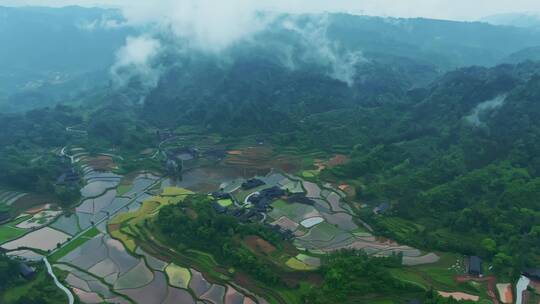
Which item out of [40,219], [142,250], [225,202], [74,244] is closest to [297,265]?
[142,250]

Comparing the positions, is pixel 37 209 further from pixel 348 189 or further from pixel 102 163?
pixel 348 189

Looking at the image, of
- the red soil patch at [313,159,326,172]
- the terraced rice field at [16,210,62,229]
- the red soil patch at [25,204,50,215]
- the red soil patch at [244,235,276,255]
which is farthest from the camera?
the red soil patch at [313,159,326,172]

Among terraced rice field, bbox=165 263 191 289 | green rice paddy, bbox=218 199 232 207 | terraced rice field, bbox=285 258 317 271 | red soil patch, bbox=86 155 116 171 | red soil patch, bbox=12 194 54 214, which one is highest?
red soil patch, bbox=86 155 116 171

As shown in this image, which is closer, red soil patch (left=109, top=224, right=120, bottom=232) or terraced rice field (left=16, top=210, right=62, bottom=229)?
red soil patch (left=109, top=224, right=120, bottom=232)

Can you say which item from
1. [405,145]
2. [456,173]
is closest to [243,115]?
[405,145]

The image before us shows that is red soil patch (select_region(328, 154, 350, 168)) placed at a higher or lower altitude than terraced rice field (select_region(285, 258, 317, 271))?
higher

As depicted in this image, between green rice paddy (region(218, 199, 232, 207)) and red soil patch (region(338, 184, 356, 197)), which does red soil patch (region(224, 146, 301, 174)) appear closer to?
red soil patch (region(338, 184, 356, 197))

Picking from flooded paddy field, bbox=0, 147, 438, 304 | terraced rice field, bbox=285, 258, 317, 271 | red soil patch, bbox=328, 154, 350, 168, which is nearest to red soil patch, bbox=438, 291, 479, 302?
flooded paddy field, bbox=0, 147, 438, 304

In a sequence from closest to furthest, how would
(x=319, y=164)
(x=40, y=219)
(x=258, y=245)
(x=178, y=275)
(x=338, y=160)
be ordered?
(x=178, y=275)
(x=258, y=245)
(x=40, y=219)
(x=319, y=164)
(x=338, y=160)
